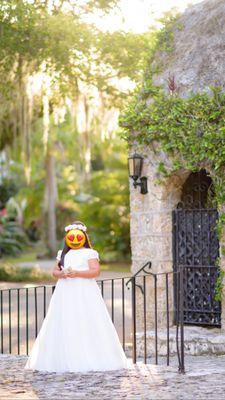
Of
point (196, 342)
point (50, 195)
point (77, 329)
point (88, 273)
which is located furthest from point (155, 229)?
point (50, 195)

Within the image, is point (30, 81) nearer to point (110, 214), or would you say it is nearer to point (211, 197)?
point (211, 197)

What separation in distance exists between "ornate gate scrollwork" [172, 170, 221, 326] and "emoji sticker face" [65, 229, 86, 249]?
2.65 metres

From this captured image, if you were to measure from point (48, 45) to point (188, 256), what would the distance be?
206 inches

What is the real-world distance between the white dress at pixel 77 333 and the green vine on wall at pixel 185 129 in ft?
8.27

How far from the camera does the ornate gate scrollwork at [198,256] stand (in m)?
9.92

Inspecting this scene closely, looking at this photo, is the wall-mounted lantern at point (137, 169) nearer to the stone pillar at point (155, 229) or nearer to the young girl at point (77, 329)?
the stone pillar at point (155, 229)

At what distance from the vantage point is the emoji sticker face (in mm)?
7520

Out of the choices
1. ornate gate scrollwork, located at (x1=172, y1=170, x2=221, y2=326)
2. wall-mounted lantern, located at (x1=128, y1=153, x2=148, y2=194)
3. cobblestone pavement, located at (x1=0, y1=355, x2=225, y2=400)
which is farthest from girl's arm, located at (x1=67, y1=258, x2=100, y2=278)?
wall-mounted lantern, located at (x1=128, y1=153, x2=148, y2=194)

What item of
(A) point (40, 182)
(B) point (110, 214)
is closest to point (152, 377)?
(B) point (110, 214)

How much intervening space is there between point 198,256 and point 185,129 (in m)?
1.63

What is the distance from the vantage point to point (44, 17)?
1364 centimetres

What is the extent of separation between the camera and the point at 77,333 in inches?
287

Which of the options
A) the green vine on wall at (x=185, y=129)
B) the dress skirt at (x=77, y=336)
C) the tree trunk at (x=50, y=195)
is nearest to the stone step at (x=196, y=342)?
the green vine on wall at (x=185, y=129)

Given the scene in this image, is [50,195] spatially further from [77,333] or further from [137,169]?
[77,333]
